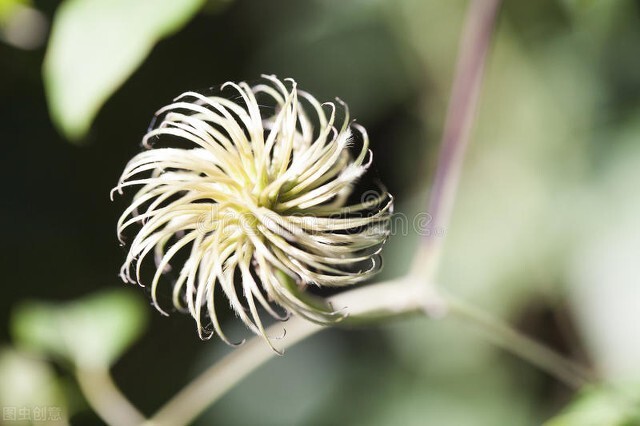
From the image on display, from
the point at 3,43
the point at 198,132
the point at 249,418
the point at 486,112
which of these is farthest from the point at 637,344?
the point at 3,43

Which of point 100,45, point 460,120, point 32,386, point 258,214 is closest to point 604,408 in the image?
point 460,120

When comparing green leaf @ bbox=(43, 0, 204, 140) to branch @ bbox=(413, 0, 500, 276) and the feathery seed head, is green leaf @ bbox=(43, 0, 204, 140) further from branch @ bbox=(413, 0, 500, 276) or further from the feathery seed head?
branch @ bbox=(413, 0, 500, 276)

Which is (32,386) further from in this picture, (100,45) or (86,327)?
(100,45)

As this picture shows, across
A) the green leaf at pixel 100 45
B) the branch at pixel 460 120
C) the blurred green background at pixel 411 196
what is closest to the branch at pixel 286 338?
the branch at pixel 460 120

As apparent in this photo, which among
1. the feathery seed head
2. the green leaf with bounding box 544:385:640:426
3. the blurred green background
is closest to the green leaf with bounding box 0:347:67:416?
the blurred green background

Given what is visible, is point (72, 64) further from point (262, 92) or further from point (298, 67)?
point (298, 67)
